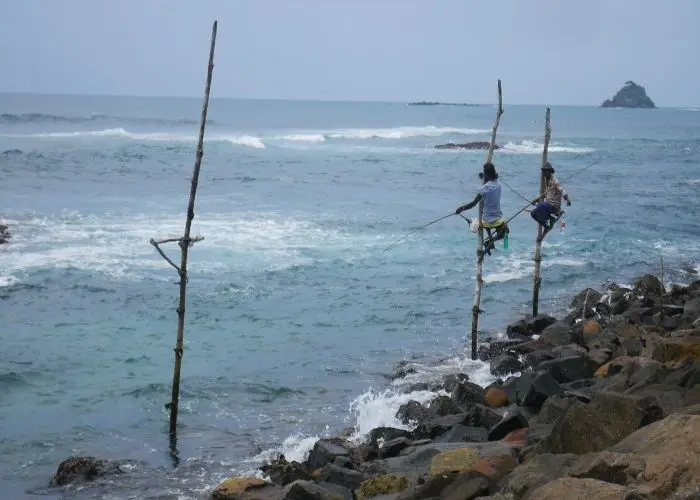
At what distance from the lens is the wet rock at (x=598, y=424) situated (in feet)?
24.1

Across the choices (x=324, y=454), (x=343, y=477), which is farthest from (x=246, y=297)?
(x=343, y=477)

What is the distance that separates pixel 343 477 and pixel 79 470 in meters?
3.71

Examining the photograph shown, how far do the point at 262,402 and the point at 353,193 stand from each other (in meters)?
26.6

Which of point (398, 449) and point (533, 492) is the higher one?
point (533, 492)

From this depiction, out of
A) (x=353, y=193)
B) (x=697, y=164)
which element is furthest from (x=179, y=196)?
(x=697, y=164)

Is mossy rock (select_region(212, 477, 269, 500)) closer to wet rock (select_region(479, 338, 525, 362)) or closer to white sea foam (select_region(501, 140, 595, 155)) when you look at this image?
wet rock (select_region(479, 338, 525, 362))

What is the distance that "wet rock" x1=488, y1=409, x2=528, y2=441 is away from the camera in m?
9.44

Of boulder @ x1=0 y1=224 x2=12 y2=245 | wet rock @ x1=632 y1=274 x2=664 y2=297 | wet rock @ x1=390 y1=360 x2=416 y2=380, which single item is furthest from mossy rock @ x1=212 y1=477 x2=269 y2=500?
boulder @ x1=0 y1=224 x2=12 y2=245

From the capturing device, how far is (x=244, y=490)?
908 centimetres

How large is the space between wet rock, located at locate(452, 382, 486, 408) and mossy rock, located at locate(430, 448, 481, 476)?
3.40m

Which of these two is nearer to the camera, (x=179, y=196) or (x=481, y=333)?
(x=481, y=333)

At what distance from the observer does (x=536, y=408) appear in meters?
10.1

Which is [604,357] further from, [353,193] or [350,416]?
[353,193]

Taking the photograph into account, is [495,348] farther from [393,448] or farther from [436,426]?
[393,448]
